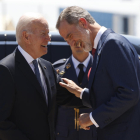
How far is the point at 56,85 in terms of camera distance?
2.62 metres

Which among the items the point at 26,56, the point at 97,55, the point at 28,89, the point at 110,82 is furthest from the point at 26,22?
the point at 110,82

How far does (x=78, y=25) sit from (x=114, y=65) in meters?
0.51

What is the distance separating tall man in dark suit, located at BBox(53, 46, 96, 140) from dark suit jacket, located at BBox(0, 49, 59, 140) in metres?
0.60

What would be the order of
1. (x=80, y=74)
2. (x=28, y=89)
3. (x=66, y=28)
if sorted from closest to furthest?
(x=28, y=89)
(x=66, y=28)
(x=80, y=74)

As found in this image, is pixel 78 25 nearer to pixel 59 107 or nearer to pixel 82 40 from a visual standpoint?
pixel 82 40

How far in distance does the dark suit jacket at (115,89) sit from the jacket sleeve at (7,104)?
23.6 inches

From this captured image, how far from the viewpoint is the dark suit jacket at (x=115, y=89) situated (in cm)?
191

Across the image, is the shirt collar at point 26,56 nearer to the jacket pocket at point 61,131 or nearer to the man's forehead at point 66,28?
Result: the man's forehead at point 66,28

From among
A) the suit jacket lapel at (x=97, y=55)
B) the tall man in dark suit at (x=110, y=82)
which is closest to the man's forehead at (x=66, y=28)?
the tall man in dark suit at (x=110, y=82)

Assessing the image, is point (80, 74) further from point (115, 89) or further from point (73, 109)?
point (115, 89)

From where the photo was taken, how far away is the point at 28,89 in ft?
7.23

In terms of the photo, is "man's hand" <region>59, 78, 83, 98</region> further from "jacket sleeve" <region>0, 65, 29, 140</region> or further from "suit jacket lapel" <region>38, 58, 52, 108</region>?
"jacket sleeve" <region>0, 65, 29, 140</region>

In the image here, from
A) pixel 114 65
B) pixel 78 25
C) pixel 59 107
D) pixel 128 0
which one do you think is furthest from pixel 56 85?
pixel 128 0

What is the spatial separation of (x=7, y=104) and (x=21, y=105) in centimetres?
12
